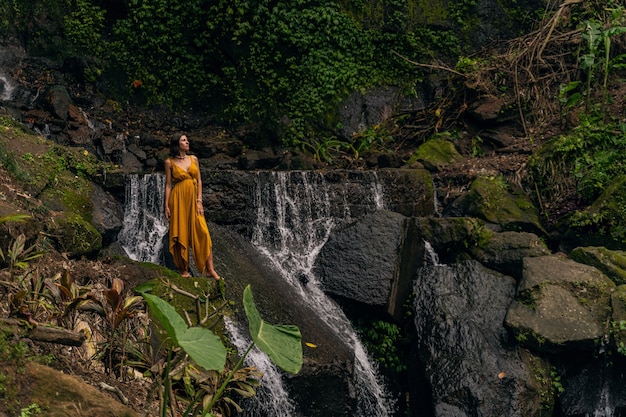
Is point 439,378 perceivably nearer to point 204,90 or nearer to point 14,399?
point 14,399

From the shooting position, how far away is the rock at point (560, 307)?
671cm

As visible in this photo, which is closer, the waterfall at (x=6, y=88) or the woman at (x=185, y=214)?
the woman at (x=185, y=214)

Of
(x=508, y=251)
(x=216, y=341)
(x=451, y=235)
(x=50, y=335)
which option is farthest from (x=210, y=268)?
(x=216, y=341)

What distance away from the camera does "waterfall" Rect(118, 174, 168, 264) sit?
374 inches

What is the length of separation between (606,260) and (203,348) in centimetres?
616

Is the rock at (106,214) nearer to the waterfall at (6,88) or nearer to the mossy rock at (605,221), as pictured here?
the waterfall at (6,88)

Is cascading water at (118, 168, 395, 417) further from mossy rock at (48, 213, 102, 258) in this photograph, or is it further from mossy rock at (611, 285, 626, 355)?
mossy rock at (611, 285, 626, 355)

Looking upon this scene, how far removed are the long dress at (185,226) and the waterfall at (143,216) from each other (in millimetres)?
2370

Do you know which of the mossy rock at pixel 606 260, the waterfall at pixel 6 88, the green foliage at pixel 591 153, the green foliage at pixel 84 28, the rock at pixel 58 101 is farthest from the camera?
the green foliage at pixel 84 28

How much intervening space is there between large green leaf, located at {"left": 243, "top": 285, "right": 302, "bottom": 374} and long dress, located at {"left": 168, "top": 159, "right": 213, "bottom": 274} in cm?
388

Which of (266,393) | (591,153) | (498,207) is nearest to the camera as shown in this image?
(266,393)

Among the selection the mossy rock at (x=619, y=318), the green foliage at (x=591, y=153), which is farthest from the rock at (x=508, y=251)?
the green foliage at (x=591, y=153)

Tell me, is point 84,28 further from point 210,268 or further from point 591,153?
point 591,153

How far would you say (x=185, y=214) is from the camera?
7145 mm
